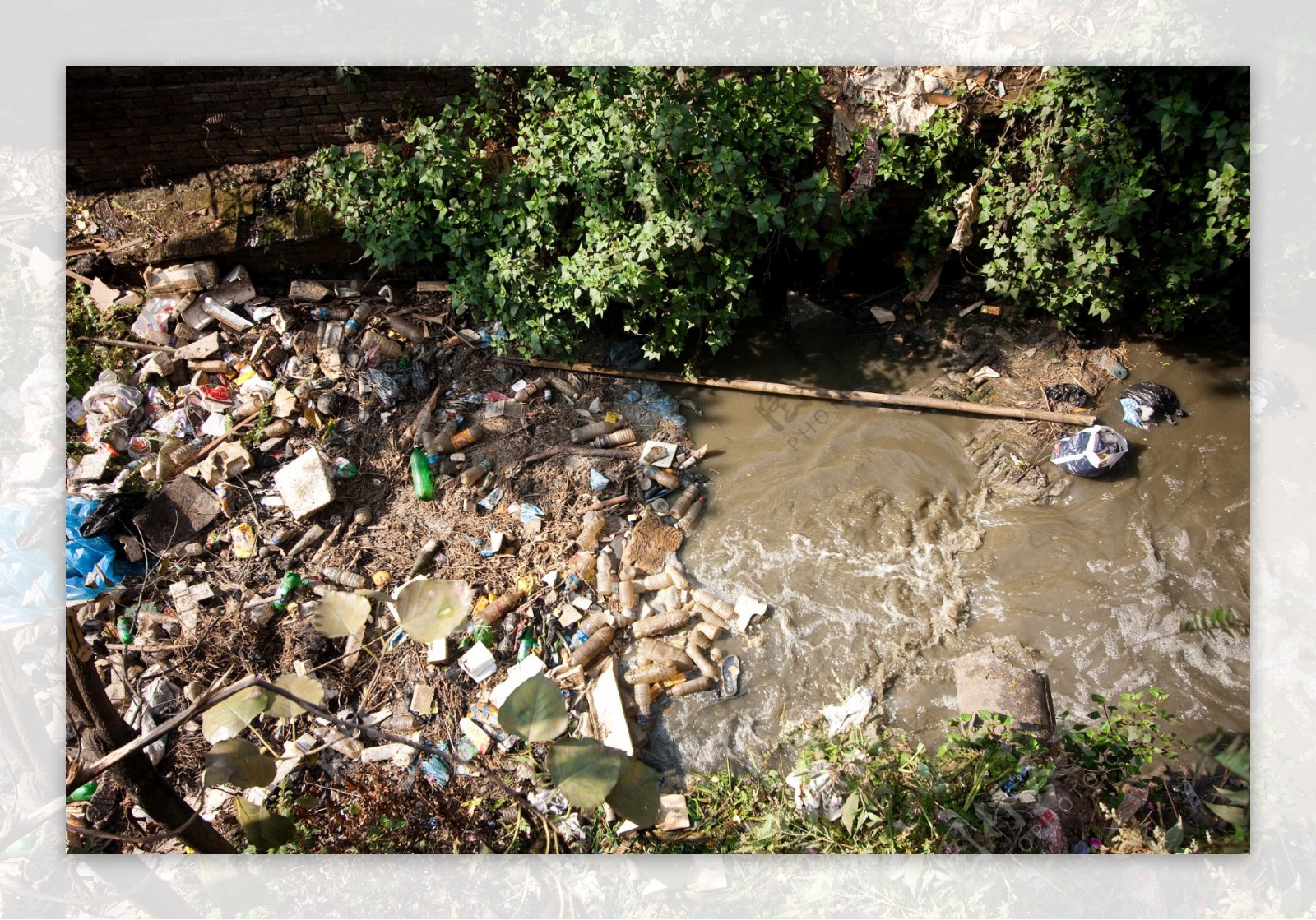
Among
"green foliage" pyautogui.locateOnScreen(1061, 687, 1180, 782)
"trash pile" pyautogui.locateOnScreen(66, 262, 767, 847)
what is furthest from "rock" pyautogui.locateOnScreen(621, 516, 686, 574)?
"green foliage" pyautogui.locateOnScreen(1061, 687, 1180, 782)

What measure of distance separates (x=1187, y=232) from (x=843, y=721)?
3.77 m

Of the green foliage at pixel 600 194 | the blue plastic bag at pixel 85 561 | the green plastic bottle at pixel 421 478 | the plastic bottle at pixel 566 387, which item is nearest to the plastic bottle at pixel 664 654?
the green plastic bottle at pixel 421 478

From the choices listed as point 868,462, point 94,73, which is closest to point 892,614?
point 868,462

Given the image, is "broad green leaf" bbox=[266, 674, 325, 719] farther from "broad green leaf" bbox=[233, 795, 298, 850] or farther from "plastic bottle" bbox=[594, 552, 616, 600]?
"plastic bottle" bbox=[594, 552, 616, 600]

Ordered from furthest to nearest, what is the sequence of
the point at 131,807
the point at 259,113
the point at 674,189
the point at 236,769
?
the point at 259,113
the point at 674,189
the point at 131,807
the point at 236,769

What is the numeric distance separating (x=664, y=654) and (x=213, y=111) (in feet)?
15.4

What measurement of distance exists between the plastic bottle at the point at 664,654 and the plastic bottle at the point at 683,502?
87 cm

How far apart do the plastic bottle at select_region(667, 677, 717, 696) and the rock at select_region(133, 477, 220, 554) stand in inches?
123

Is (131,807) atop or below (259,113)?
below

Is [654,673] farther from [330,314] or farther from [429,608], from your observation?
[330,314]

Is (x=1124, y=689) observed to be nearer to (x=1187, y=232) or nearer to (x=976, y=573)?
(x=976, y=573)

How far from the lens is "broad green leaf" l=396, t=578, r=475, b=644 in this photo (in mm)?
1541

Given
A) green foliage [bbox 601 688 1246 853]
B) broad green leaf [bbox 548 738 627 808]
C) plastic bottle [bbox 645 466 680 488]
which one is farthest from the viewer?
plastic bottle [bbox 645 466 680 488]

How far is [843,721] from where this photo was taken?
14.4 ft
